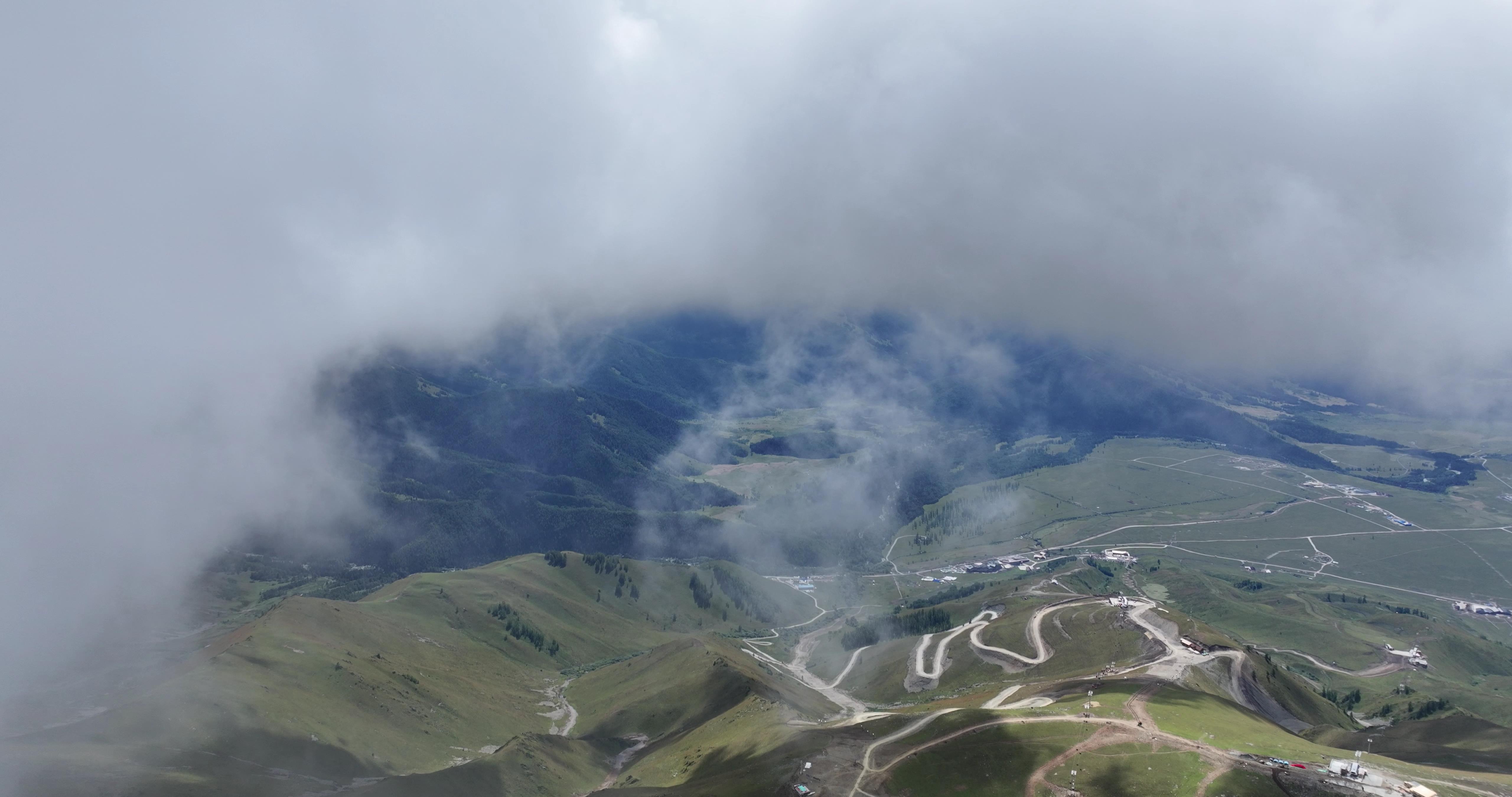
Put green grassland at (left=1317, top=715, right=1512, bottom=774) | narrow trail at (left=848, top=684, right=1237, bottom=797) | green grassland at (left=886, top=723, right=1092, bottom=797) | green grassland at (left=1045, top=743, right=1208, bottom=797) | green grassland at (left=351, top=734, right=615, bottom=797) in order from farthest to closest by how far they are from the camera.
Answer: green grassland at (left=1317, top=715, right=1512, bottom=774)
green grassland at (left=351, top=734, right=615, bottom=797)
green grassland at (left=886, top=723, right=1092, bottom=797)
narrow trail at (left=848, top=684, right=1237, bottom=797)
green grassland at (left=1045, top=743, right=1208, bottom=797)

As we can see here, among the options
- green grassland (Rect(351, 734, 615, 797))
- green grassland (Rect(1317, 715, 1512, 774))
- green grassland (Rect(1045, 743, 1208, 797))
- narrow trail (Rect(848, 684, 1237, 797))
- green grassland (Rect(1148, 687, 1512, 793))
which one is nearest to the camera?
green grassland (Rect(1045, 743, 1208, 797))

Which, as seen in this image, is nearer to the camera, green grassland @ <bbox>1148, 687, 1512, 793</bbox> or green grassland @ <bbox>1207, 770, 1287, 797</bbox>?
green grassland @ <bbox>1207, 770, 1287, 797</bbox>

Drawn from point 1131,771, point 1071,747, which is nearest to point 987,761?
point 1071,747

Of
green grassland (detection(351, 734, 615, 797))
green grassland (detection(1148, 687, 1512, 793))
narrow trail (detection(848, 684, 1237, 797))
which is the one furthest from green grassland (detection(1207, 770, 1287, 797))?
green grassland (detection(351, 734, 615, 797))

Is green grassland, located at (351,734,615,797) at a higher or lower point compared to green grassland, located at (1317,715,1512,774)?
higher

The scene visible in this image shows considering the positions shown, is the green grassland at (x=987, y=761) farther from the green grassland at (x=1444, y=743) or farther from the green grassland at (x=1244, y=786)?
the green grassland at (x=1444, y=743)

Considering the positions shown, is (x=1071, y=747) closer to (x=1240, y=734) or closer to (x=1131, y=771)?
(x=1131, y=771)

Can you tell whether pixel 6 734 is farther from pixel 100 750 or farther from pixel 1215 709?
pixel 1215 709

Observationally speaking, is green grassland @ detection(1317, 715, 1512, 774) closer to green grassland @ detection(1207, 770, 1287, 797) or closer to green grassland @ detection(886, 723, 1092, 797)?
green grassland @ detection(1207, 770, 1287, 797)

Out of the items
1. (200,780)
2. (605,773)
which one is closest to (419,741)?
(605,773)
